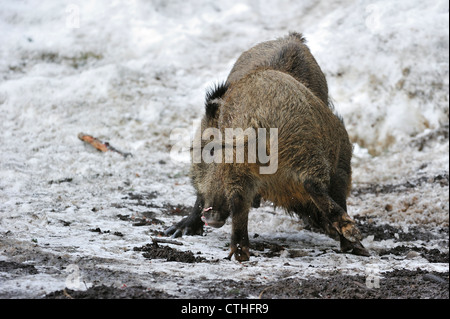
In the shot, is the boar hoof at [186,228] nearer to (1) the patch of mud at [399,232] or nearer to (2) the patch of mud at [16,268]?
(1) the patch of mud at [399,232]

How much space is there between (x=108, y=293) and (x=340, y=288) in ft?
4.78

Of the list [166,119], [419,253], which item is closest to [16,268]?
[419,253]

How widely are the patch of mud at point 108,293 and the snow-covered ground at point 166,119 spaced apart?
131mm

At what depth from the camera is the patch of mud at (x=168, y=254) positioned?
4121 mm

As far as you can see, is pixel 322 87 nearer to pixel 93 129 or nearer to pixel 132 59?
pixel 93 129

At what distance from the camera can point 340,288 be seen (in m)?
3.39

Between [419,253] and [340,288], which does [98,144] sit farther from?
[340,288]

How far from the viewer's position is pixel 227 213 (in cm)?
426

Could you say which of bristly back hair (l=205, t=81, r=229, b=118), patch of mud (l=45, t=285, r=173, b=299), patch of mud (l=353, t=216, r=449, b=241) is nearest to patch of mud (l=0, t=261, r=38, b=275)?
patch of mud (l=45, t=285, r=173, b=299)

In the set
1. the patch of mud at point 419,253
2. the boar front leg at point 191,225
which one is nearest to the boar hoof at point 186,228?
the boar front leg at point 191,225

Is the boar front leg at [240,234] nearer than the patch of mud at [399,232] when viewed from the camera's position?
Yes

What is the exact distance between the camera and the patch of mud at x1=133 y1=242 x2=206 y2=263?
4121 millimetres

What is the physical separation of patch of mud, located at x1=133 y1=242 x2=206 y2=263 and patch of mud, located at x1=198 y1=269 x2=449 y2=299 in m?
0.68
